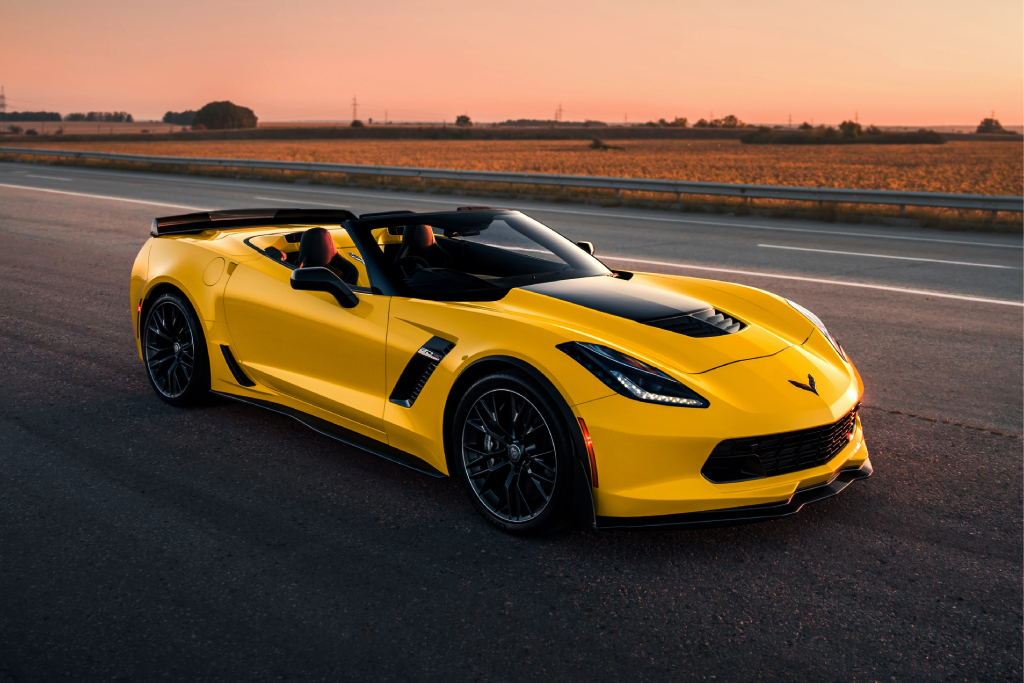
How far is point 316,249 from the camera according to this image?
4.81 meters

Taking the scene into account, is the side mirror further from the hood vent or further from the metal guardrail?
the metal guardrail

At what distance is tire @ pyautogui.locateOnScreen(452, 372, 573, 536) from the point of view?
3.48 metres

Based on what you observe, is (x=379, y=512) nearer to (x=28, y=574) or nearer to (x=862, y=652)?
(x=28, y=574)

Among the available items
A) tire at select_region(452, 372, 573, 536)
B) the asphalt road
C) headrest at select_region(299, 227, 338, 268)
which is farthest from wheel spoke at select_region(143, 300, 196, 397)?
tire at select_region(452, 372, 573, 536)

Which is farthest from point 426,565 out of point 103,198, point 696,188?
point 103,198

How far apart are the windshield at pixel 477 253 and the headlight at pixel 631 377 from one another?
98 cm

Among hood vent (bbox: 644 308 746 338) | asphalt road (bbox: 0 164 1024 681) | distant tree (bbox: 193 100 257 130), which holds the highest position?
distant tree (bbox: 193 100 257 130)

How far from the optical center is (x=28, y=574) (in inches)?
130

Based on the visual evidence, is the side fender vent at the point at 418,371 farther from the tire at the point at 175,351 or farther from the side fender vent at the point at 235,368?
the tire at the point at 175,351

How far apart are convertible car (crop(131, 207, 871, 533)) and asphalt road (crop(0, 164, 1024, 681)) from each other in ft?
0.79

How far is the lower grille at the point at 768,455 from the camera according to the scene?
3365mm

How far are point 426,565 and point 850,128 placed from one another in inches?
3861

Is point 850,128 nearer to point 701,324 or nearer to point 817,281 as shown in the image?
point 817,281

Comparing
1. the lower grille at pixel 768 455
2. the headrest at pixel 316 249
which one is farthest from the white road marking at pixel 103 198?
the lower grille at pixel 768 455
